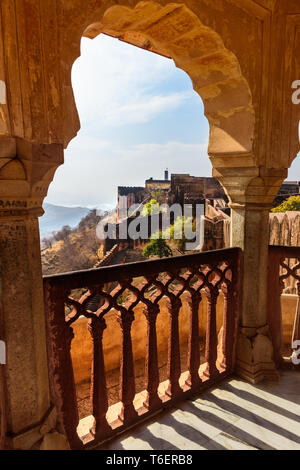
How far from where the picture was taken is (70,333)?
1.68 meters

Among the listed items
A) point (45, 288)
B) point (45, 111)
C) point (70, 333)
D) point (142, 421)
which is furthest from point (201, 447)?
point (45, 111)

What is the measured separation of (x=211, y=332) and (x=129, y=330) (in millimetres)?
790

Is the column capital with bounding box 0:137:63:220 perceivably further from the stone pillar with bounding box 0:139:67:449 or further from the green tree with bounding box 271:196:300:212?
the green tree with bounding box 271:196:300:212

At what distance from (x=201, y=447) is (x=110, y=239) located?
24904 mm

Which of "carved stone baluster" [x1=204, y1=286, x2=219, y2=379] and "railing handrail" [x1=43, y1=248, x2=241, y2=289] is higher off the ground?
"railing handrail" [x1=43, y1=248, x2=241, y2=289]

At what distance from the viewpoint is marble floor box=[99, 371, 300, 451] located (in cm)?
183

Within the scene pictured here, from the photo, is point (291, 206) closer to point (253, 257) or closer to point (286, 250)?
point (286, 250)

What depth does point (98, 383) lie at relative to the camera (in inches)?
72.0

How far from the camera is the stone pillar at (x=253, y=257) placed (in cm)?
254

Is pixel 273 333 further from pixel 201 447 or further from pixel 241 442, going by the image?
pixel 201 447

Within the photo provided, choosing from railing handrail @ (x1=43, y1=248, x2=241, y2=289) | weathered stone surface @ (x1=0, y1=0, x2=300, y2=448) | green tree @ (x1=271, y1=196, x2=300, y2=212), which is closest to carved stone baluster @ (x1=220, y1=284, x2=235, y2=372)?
weathered stone surface @ (x1=0, y1=0, x2=300, y2=448)

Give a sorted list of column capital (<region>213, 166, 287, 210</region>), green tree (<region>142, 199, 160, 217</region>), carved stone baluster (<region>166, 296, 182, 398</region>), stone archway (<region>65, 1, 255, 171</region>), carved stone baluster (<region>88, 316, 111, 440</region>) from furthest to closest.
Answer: green tree (<region>142, 199, 160, 217</region>) < column capital (<region>213, 166, 287, 210</region>) < carved stone baluster (<region>166, 296, 182, 398</region>) < stone archway (<region>65, 1, 255, 171</region>) < carved stone baluster (<region>88, 316, 111, 440</region>)

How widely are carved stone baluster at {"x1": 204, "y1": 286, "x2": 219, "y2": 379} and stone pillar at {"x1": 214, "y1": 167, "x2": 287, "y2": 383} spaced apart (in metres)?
0.30

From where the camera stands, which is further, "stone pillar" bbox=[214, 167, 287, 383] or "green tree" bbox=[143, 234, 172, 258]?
"green tree" bbox=[143, 234, 172, 258]
